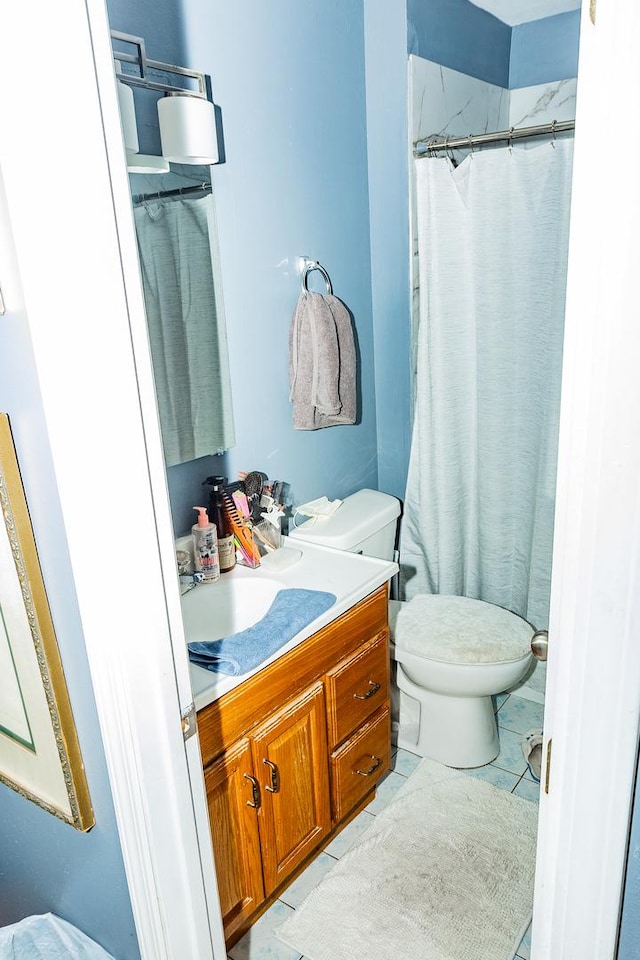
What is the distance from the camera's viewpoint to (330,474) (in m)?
2.50

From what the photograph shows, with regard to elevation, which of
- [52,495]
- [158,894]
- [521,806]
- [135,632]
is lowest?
[521,806]

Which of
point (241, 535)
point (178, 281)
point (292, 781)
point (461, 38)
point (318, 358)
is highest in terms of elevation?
point (461, 38)

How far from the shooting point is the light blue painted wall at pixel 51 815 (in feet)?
3.24

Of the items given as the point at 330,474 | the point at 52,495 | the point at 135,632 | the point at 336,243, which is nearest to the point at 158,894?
the point at 135,632

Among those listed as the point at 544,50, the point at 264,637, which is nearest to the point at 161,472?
the point at 264,637

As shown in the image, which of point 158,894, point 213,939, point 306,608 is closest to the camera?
point 158,894

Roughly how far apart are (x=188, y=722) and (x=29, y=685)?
27 cm

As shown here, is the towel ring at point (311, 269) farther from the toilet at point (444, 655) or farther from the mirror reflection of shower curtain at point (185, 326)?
the toilet at point (444, 655)

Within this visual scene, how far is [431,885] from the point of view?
1887mm

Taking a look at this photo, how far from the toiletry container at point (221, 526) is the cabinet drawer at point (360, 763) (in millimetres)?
599

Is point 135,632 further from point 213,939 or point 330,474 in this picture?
point 330,474

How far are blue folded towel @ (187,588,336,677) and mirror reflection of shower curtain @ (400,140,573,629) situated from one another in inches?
37.7

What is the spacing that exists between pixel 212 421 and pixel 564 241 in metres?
1.23

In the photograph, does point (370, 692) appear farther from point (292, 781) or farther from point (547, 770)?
point (547, 770)
